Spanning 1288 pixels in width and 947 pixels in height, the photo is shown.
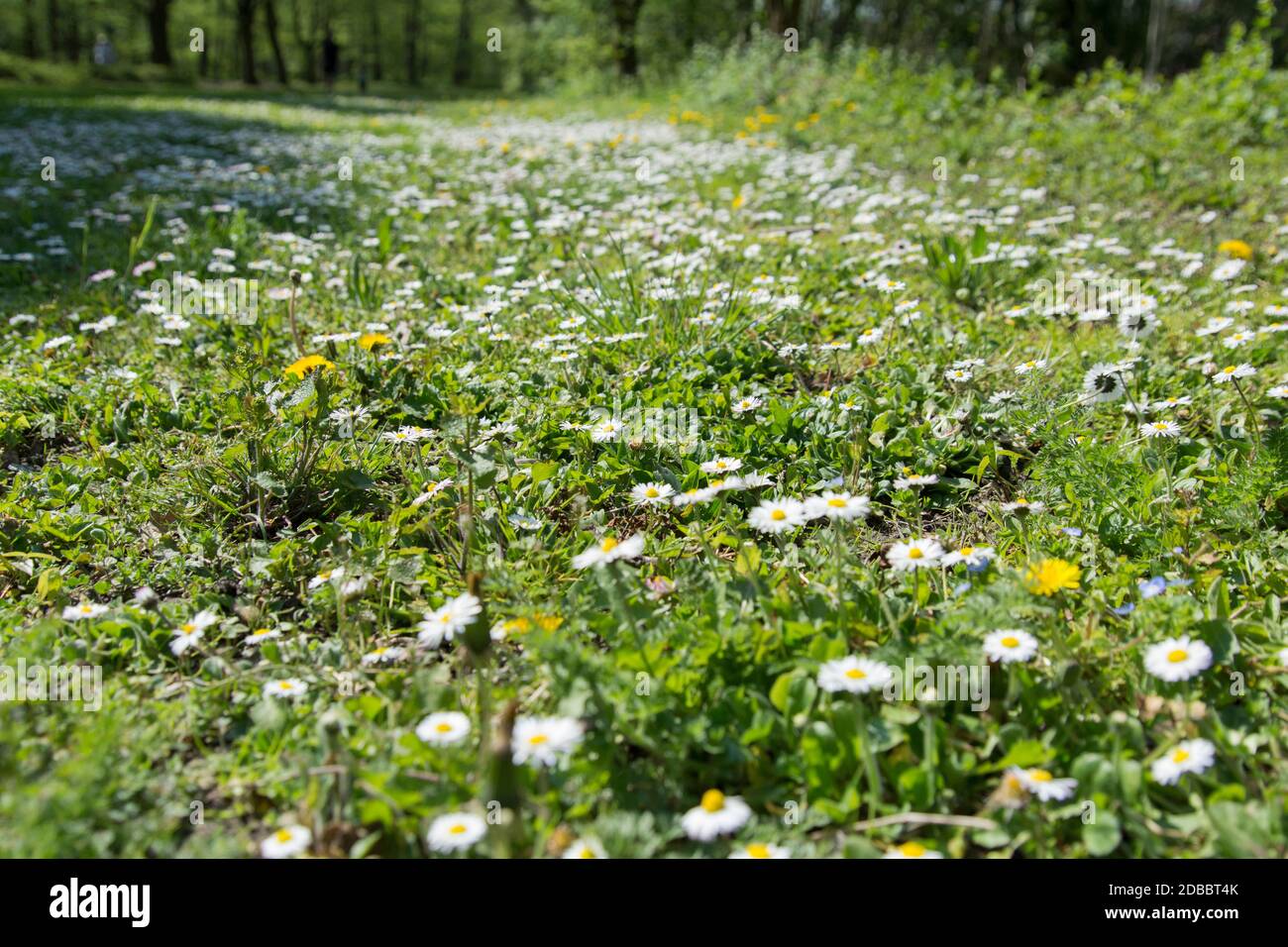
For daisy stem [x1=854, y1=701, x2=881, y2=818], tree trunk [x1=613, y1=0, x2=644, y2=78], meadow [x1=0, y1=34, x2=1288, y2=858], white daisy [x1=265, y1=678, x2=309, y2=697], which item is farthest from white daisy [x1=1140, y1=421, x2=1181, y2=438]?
tree trunk [x1=613, y1=0, x2=644, y2=78]

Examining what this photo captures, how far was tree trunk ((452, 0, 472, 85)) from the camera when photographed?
2275 inches

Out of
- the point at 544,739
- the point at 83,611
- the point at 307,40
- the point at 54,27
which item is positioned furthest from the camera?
the point at 307,40

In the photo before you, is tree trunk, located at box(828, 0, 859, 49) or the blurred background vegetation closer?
the blurred background vegetation

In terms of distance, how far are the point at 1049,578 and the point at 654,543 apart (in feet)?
3.25

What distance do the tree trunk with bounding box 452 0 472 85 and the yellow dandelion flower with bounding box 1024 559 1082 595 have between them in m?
62.9

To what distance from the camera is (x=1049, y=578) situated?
1902 millimetres

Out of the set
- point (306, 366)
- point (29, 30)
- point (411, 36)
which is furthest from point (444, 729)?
point (411, 36)

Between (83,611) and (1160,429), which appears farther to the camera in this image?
(1160,429)

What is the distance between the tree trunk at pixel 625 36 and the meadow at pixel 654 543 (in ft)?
69.5

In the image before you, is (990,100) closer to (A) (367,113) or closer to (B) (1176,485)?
(B) (1176,485)

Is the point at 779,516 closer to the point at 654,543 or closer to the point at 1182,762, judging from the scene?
the point at 654,543

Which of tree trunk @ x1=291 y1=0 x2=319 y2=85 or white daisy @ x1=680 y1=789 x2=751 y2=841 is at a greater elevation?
tree trunk @ x1=291 y1=0 x2=319 y2=85

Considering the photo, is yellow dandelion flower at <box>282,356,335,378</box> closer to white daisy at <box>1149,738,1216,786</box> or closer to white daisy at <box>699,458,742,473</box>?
white daisy at <box>699,458,742,473</box>

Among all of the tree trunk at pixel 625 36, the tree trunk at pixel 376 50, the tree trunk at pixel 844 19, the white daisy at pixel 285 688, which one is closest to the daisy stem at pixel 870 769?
the white daisy at pixel 285 688
